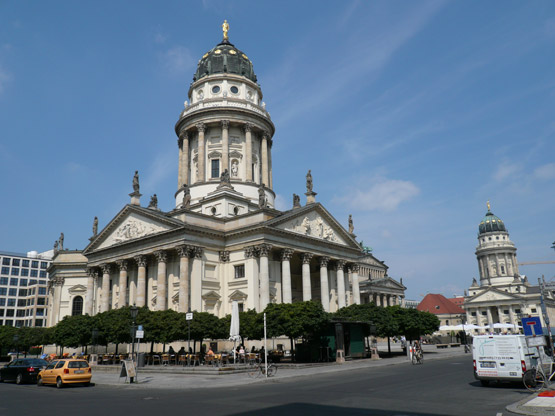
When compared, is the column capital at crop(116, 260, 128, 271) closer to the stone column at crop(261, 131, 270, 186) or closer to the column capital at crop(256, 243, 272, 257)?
the column capital at crop(256, 243, 272, 257)

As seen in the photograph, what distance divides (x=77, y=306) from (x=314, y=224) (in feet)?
126

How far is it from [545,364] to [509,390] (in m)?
2.67

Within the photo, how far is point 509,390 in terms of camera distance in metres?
18.1

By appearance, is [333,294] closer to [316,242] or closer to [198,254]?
[316,242]

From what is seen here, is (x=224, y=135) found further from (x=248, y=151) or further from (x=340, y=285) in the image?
(x=340, y=285)

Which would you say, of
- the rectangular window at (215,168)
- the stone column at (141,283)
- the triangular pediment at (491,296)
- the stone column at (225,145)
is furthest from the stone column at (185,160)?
the triangular pediment at (491,296)

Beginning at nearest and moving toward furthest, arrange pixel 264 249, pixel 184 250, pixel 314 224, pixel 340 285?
1. pixel 184 250
2. pixel 264 249
3. pixel 314 224
4. pixel 340 285

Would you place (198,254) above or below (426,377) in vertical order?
above

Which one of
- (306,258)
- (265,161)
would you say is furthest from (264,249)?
(265,161)

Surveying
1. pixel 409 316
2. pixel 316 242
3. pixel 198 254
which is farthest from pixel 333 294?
pixel 198 254

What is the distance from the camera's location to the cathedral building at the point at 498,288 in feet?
439

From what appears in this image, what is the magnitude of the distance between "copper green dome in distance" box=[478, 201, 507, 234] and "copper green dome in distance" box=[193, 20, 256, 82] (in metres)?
117

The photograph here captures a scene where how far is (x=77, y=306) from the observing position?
6650 centimetres

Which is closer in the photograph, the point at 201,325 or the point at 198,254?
the point at 201,325
